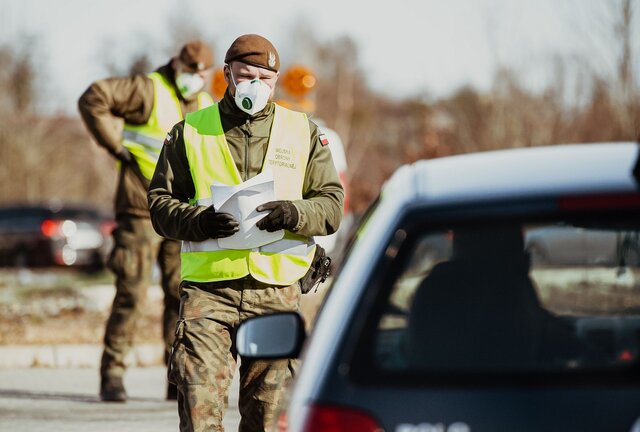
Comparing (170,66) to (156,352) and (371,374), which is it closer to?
(156,352)

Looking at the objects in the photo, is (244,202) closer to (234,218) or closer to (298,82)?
(234,218)

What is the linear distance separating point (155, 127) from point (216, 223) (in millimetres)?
3530

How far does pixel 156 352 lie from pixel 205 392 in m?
6.47

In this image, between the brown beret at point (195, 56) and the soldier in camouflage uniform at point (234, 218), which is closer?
the soldier in camouflage uniform at point (234, 218)

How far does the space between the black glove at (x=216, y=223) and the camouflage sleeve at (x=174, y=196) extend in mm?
23

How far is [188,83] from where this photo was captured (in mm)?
9047

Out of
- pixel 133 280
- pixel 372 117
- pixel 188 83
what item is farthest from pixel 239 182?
pixel 372 117

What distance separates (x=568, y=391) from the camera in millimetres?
3158

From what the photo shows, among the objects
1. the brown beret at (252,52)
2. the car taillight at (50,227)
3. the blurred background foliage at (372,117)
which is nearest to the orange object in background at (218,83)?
the blurred background foliage at (372,117)

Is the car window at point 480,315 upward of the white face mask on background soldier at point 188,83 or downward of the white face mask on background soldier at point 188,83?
downward

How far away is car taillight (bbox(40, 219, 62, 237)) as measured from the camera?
2956cm

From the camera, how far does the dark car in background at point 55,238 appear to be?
2903cm

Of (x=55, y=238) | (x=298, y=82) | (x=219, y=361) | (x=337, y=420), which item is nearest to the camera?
(x=337, y=420)

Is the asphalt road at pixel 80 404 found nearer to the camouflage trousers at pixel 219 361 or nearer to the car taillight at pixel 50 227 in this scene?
the camouflage trousers at pixel 219 361
